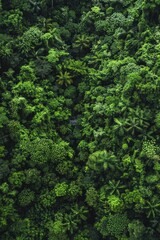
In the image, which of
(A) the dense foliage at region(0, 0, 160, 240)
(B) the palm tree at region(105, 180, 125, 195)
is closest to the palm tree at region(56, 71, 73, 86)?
(A) the dense foliage at region(0, 0, 160, 240)

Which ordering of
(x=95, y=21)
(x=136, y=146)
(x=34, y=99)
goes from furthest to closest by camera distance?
1. (x=95, y=21)
2. (x=34, y=99)
3. (x=136, y=146)

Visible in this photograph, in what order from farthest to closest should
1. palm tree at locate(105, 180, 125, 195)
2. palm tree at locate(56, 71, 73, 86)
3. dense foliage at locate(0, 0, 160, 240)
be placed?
palm tree at locate(56, 71, 73, 86) < palm tree at locate(105, 180, 125, 195) < dense foliage at locate(0, 0, 160, 240)

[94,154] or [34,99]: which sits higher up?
[34,99]

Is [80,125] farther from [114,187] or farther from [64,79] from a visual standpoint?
[114,187]

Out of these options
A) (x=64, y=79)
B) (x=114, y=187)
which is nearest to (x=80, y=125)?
(x=64, y=79)

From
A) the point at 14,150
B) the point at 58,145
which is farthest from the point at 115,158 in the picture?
the point at 14,150

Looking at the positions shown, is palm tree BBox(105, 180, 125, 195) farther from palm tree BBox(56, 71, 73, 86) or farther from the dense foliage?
palm tree BBox(56, 71, 73, 86)

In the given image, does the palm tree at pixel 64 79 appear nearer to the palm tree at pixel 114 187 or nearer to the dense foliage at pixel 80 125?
the dense foliage at pixel 80 125

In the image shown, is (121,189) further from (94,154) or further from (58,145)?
(58,145)

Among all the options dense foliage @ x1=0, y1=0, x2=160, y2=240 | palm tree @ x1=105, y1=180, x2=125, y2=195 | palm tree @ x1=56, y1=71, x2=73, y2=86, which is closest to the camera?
dense foliage @ x1=0, y1=0, x2=160, y2=240
